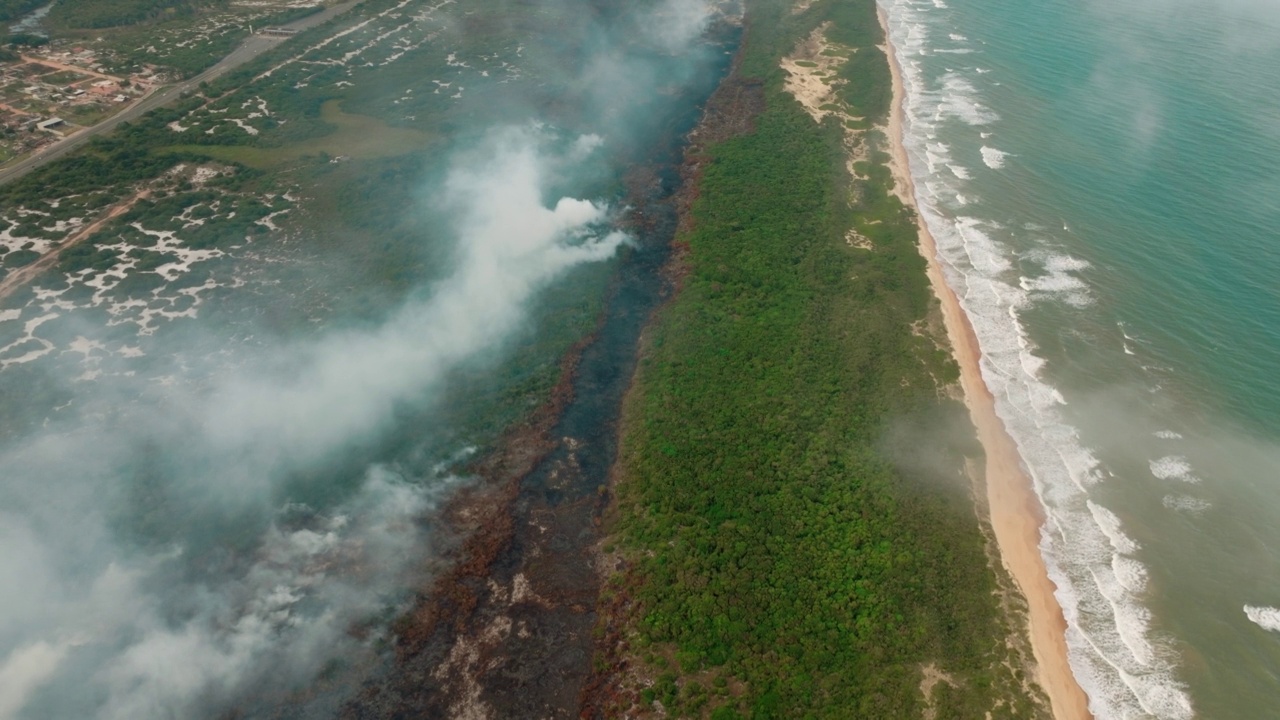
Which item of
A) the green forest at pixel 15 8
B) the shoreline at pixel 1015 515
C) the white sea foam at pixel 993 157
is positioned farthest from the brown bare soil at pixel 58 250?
the white sea foam at pixel 993 157

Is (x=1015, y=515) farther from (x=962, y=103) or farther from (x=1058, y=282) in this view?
(x=962, y=103)

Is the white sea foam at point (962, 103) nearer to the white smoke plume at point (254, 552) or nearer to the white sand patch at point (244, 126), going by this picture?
the white smoke plume at point (254, 552)

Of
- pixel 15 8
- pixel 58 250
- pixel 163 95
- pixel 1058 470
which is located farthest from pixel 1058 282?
pixel 15 8

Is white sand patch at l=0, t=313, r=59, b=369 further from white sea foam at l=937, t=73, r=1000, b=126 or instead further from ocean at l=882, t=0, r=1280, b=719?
white sea foam at l=937, t=73, r=1000, b=126

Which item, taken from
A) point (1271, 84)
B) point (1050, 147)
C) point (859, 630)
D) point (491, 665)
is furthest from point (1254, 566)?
point (1271, 84)

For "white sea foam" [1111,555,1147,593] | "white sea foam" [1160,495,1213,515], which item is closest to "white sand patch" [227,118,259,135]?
"white sea foam" [1111,555,1147,593]
